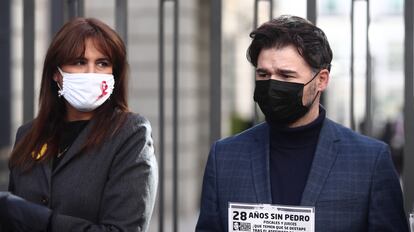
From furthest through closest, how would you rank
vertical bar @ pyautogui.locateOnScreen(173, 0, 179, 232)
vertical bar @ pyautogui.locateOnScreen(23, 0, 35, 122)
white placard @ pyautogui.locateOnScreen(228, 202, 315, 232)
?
vertical bar @ pyautogui.locateOnScreen(23, 0, 35, 122)
vertical bar @ pyautogui.locateOnScreen(173, 0, 179, 232)
white placard @ pyautogui.locateOnScreen(228, 202, 315, 232)

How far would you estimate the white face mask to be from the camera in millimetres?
2676

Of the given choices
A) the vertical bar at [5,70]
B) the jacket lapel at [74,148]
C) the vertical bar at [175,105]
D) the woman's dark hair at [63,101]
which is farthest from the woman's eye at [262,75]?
the vertical bar at [5,70]

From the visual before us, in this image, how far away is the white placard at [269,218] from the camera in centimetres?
238

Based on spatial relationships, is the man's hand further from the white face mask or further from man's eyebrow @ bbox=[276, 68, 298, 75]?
man's eyebrow @ bbox=[276, 68, 298, 75]

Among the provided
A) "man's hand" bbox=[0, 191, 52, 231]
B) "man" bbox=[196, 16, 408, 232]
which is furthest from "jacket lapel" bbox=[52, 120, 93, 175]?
"man" bbox=[196, 16, 408, 232]

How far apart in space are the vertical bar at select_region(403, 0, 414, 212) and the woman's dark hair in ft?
4.00

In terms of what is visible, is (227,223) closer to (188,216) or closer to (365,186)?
(365,186)

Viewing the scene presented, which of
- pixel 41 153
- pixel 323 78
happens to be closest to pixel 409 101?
pixel 323 78

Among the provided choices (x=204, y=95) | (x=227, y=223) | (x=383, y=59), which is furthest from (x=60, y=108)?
(x=383, y=59)

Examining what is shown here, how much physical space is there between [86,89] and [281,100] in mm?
725

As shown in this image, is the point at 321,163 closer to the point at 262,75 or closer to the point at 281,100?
the point at 281,100

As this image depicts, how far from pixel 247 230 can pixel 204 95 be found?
27.2 feet

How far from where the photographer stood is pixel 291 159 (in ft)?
8.11

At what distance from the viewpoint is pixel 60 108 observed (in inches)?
113
